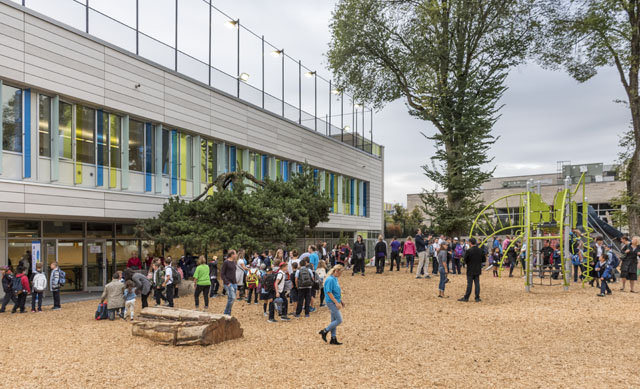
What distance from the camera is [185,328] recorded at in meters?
9.19

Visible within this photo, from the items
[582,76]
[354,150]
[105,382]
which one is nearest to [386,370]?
[105,382]

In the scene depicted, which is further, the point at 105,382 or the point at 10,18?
the point at 10,18

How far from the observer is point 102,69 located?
17.4 m

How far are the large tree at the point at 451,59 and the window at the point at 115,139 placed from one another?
1464 cm

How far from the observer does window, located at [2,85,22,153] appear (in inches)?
578

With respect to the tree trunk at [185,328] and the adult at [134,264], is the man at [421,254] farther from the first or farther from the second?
the tree trunk at [185,328]

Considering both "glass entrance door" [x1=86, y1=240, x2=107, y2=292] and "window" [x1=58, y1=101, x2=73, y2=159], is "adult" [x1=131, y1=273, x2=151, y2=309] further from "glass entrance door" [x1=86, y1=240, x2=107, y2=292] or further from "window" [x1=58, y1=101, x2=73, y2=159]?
"glass entrance door" [x1=86, y1=240, x2=107, y2=292]

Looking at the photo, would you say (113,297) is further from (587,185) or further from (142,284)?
(587,185)

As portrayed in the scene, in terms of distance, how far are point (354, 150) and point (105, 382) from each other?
1239 inches

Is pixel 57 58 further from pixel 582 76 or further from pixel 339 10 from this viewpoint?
pixel 582 76

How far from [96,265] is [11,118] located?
6824 millimetres

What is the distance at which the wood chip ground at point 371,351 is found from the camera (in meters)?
7.07

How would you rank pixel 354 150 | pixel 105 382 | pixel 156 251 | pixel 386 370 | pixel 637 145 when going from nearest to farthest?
pixel 105 382, pixel 386 370, pixel 156 251, pixel 637 145, pixel 354 150

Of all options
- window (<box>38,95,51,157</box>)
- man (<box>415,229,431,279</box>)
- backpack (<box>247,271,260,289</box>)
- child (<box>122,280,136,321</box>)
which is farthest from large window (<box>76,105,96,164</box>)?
man (<box>415,229,431,279</box>)
